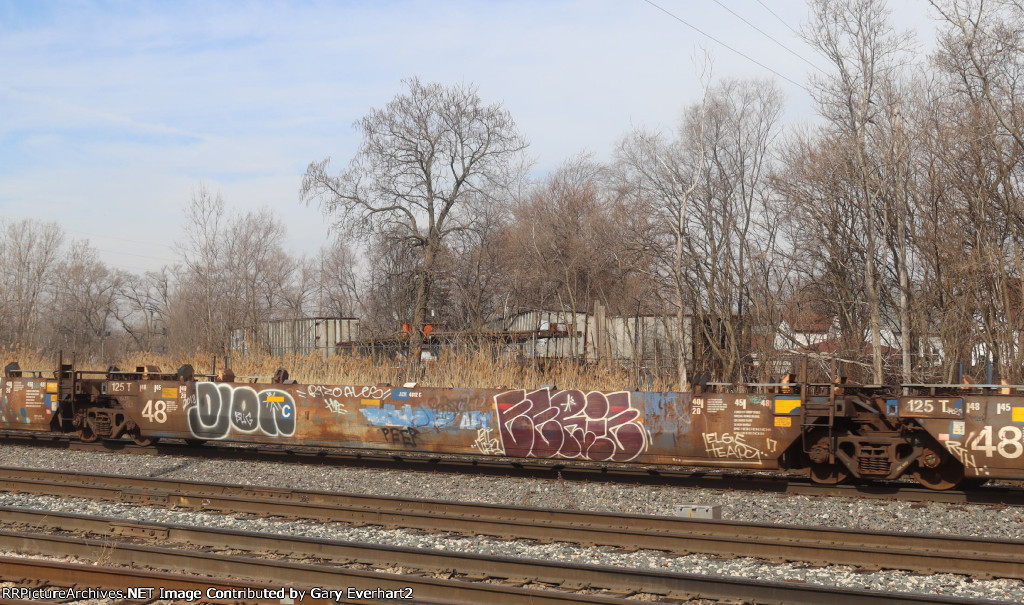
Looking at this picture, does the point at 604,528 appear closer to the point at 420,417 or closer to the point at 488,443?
the point at 488,443

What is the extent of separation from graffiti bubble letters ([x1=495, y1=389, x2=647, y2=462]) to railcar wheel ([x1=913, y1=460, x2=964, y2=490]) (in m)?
3.90

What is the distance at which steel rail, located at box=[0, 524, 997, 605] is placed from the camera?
582 centimetres

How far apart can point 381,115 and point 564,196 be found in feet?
53.2

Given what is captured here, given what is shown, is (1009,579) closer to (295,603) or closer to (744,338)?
(295,603)

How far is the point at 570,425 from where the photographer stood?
41.3ft

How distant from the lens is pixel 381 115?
118 feet

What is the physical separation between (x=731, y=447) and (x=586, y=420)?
2.31 m

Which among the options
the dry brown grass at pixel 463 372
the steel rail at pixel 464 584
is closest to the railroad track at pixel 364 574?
the steel rail at pixel 464 584

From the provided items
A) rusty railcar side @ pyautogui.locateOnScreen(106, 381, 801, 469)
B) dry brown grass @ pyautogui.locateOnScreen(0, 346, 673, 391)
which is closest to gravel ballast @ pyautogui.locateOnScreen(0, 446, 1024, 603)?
rusty railcar side @ pyautogui.locateOnScreen(106, 381, 801, 469)

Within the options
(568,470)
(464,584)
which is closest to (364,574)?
(464,584)

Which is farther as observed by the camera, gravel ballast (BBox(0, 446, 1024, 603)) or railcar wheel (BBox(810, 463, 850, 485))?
railcar wheel (BBox(810, 463, 850, 485))

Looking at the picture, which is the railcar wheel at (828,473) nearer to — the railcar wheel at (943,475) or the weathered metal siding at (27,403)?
the railcar wheel at (943,475)

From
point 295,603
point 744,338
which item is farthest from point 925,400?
point 744,338

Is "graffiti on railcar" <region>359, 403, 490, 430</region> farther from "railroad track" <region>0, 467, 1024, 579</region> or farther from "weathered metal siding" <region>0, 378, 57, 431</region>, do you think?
"weathered metal siding" <region>0, 378, 57, 431</region>
